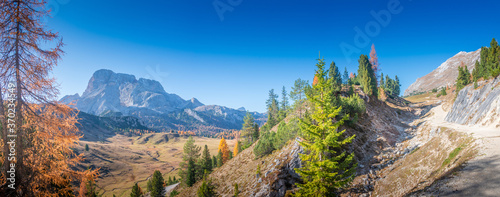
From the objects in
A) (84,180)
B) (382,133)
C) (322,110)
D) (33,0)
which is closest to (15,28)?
(33,0)

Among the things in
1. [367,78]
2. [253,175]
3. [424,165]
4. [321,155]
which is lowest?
[253,175]

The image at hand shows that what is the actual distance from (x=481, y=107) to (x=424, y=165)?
20080 millimetres

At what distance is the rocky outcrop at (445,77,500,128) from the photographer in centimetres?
2552

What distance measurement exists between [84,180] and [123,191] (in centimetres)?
13139

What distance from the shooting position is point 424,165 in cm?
2219

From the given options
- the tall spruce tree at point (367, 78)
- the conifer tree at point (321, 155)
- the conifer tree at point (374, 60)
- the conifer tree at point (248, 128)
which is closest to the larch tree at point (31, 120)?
the conifer tree at point (321, 155)

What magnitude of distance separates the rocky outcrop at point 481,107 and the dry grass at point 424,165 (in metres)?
5.86

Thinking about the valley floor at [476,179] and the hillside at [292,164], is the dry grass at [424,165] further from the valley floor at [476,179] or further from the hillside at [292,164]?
the hillside at [292,164]

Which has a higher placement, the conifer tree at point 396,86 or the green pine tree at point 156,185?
the conifer tree at point 396,86

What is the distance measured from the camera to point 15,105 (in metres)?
7.87

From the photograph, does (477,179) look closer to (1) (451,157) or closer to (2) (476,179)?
(2) (476,179)

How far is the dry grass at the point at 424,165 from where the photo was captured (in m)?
18.8

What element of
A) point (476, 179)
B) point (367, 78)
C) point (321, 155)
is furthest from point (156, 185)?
point (367, 78)

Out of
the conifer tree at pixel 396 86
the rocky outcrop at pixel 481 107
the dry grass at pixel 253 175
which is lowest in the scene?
the dry grass at pixel 253 175
